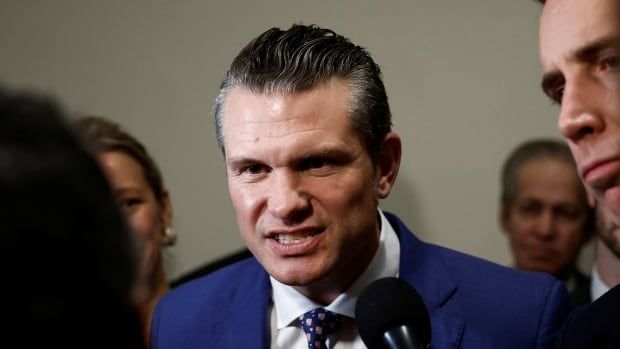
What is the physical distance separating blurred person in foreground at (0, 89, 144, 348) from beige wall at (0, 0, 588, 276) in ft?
7.76

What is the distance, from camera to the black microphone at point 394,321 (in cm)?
114

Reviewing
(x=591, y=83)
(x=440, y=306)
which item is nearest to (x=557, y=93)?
(x=591, y=83)

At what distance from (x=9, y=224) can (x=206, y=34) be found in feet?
8.67

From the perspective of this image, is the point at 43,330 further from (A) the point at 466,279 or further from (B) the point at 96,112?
(B) the point at 96,112

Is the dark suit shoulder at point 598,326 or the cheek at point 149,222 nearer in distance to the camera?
the dark suit shoulder at point 598,326

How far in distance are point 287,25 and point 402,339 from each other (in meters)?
1.88

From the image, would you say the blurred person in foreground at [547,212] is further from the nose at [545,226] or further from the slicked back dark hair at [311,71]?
the slicked back dark hair at [311,71]

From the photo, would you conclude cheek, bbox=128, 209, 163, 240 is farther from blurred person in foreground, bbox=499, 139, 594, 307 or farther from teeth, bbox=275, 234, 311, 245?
blurred person in foreground, bbox=499, 139, 594, 307

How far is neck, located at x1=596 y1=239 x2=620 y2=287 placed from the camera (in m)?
2.21

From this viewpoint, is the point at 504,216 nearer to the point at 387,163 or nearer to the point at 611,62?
the point at 387,163

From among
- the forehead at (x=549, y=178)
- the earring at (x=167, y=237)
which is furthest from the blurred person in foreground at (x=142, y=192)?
the forehead at (x=549, y=178)

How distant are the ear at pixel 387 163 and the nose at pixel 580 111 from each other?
2.16 feet

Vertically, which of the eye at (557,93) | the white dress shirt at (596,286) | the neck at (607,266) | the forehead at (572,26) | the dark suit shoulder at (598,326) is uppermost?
the forehead at (572,26)

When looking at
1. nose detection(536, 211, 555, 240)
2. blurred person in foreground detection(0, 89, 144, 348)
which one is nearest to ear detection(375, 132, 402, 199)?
blurred person in foreground detection(0, 89, 144, 348)
